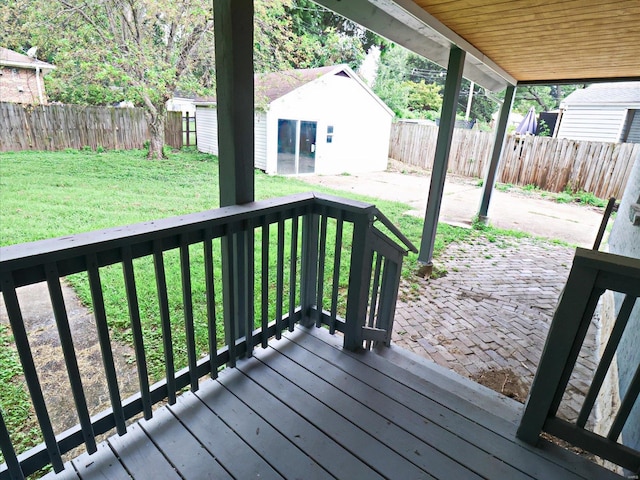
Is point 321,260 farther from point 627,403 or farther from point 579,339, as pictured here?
point 627,403

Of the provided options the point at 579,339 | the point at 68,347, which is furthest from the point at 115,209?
the point at 579,339

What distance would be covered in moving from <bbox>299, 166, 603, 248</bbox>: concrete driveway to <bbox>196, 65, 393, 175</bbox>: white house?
93 cm

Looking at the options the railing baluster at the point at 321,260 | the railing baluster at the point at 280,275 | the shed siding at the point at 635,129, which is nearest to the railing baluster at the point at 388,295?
the railing baluster at the point at 321,260

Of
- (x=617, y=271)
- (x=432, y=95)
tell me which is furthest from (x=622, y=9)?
(x=432, y=95)

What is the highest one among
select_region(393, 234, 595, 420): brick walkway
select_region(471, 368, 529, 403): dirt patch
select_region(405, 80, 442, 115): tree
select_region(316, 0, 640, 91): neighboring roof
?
select_region(405, 80, 442, 115): tree

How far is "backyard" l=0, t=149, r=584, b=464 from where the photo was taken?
262 centimetres

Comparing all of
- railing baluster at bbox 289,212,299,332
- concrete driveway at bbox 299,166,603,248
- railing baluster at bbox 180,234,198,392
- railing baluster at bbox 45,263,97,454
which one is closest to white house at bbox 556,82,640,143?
concrete driveway at bbox 299,166,603,248

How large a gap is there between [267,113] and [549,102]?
2422cm

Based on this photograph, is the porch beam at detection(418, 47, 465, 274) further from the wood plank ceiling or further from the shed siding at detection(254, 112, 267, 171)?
the shed siding at detection(254, 112, 267, 171)

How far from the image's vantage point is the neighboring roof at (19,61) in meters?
6.97

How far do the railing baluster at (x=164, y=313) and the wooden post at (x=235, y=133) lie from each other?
363 millimetres

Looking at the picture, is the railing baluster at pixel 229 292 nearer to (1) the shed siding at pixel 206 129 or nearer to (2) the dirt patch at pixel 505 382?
(2) the dirt patch at pixel 505 382

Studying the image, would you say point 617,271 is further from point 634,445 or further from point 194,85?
point 194,85

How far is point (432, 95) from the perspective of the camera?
79.4 feet
